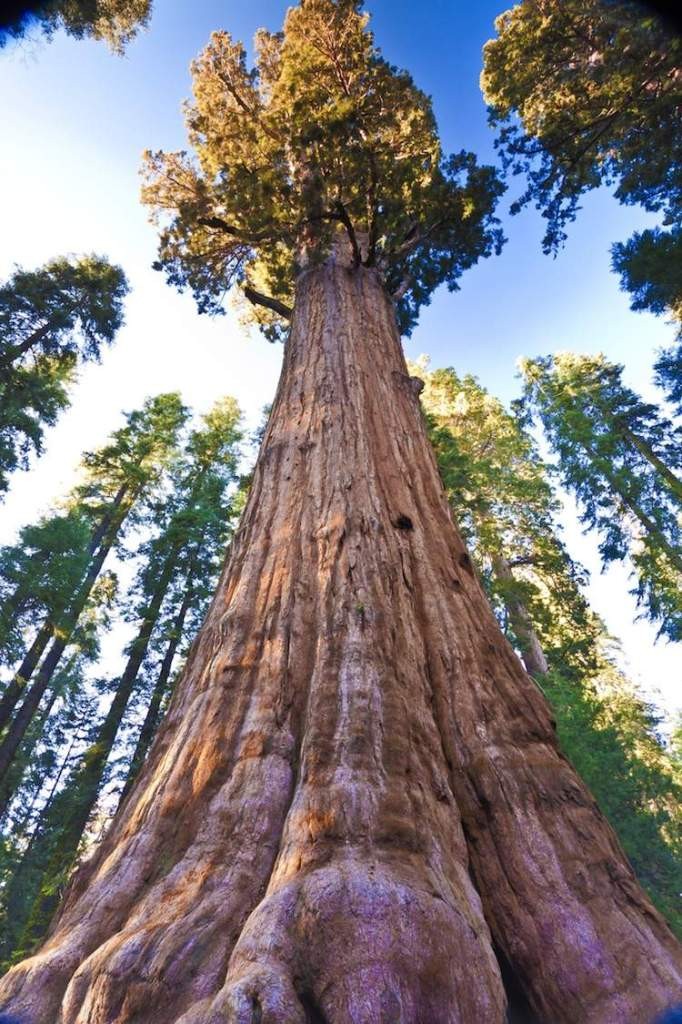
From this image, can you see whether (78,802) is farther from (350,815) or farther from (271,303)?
(350,815)

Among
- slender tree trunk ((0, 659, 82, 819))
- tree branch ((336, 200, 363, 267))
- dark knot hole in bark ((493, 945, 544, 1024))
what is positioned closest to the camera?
dark knot hole in bark ((493, 945, 544, 1024))

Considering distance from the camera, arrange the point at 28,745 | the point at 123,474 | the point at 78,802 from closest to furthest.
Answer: the point at 78,802 → the point at 123,474 → the point at 28,745

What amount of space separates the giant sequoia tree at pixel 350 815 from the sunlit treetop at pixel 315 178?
180 inches

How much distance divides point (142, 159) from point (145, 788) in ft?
41.9

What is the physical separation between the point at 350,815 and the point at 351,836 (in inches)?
3.0

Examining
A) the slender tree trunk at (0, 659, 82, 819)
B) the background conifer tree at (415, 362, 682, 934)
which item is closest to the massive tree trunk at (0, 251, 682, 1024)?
the background conifer tree at (415, 362, 682, 934)

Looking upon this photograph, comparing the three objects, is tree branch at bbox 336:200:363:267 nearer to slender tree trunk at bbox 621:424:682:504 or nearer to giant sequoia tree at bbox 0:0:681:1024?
giant sequoia tree at bbox 0:0:681:1024

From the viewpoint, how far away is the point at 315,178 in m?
8.09

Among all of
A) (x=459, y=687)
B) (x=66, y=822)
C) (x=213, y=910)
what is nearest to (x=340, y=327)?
(x=459, y=687)

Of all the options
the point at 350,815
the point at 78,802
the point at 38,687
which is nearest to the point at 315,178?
the point at 350,815

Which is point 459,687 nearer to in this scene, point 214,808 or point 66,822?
point 214,808

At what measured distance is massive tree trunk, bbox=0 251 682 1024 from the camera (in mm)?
1507

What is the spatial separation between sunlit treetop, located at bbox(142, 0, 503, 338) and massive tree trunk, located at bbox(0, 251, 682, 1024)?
19.1ft

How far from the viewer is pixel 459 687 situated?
283cm
